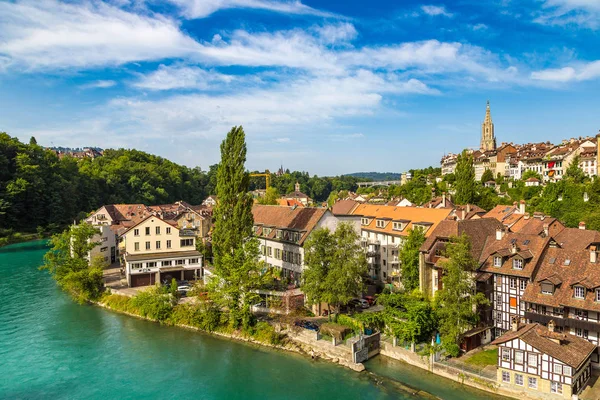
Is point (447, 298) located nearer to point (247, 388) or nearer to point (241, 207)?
point (247, 388)

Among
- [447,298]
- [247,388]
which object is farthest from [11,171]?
[447,298]

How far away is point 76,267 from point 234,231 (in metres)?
18.8

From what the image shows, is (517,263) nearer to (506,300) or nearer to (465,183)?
(506,300)

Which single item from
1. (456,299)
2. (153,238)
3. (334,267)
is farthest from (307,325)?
(153,238)

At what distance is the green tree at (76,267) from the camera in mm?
43781

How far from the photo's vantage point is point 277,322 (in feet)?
116

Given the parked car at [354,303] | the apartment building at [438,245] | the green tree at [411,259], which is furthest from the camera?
the green tree at [411,259]

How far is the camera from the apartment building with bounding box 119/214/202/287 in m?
45.8

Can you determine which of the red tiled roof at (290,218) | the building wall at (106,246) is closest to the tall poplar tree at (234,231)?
the red tiled roof at (290,218)

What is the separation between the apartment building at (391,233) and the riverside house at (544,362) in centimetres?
1750

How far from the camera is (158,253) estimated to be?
47.9 meters

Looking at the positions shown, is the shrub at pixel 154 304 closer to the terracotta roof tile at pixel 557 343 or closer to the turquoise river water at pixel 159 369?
the turquoise river water at pixel 159 369

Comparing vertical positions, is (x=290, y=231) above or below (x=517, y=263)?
above

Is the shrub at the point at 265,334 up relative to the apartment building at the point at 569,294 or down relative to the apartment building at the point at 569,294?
down
